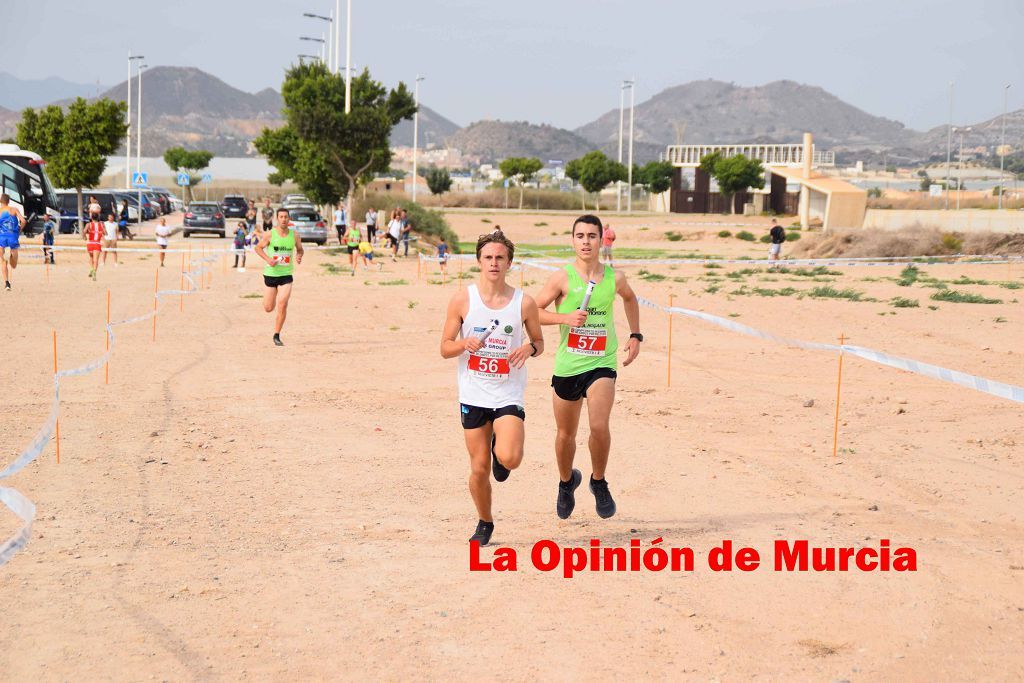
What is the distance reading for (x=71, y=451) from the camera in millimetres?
8859

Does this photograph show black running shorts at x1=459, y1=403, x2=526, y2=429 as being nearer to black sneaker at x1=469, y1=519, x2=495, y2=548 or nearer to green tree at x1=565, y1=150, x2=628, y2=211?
black sneaker at x1=469, y1=519, x2=495, y2=548

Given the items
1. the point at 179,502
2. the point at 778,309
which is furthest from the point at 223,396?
the point at 778,309

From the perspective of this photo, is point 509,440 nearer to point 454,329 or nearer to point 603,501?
point 454,329

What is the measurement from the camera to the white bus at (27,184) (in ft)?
114

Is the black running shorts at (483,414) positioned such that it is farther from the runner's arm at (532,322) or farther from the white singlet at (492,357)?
the runner's arm at (532,322)

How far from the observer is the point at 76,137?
44.7 m

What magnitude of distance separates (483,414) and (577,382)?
912 mm

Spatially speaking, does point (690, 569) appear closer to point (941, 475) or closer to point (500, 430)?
point (500, 430)

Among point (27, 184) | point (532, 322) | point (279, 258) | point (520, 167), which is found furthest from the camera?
point (520, 167)

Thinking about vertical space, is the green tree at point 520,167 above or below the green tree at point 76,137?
above

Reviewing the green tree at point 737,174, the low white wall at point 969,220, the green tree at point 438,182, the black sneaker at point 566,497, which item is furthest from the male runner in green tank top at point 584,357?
the green tree at point 438,182

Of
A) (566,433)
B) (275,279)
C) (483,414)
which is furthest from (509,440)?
(275,279)

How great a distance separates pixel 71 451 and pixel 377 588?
408cm

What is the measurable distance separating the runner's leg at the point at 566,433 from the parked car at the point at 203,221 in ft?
139
